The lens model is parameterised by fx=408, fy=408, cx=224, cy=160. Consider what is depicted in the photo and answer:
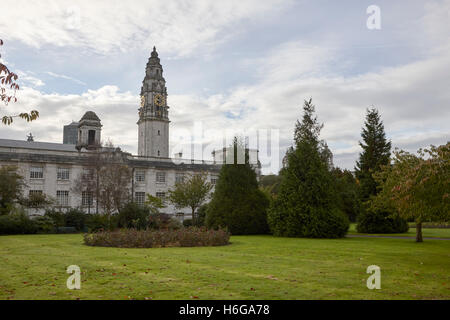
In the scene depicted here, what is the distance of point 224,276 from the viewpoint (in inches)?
421

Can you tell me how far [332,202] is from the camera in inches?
1061

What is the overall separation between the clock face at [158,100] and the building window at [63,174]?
3293 centimetres

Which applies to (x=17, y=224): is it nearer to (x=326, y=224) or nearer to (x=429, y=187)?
(x=326, y=224)

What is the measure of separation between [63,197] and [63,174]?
2.97m

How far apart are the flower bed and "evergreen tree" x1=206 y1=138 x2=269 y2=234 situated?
891 centimetres

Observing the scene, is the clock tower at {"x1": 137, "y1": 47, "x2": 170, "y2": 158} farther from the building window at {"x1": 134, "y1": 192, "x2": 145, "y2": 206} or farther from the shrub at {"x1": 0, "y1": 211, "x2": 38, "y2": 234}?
the shrub at {"x1": 0, "y1": 211, "x2": 38, "y2": 234}

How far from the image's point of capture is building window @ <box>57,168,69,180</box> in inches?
2071

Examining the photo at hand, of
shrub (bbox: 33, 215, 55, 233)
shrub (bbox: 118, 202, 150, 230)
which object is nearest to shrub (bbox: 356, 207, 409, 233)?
shrub (bbox: 118, 202, 150, 230)

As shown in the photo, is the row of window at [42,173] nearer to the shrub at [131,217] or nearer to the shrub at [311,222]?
the shrub at [131,217]

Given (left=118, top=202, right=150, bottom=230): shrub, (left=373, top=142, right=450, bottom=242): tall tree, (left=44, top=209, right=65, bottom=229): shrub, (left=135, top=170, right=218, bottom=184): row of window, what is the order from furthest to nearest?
(left=135, top=170, right=218, bottom=184): row of window → (left=44, top=209, right=65, bottom=229): shrub → (left=118, top=202, right=150, bottom=230): shrub → (left=373, top=142, right=450, bottom=242): tall tree

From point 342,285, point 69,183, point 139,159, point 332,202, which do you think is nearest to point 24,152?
point 69,183

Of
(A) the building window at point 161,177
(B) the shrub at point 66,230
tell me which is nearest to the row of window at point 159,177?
(A) the building window at point 161,177

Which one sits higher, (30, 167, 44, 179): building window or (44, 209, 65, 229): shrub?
(30, 167, 44, 179): building window
